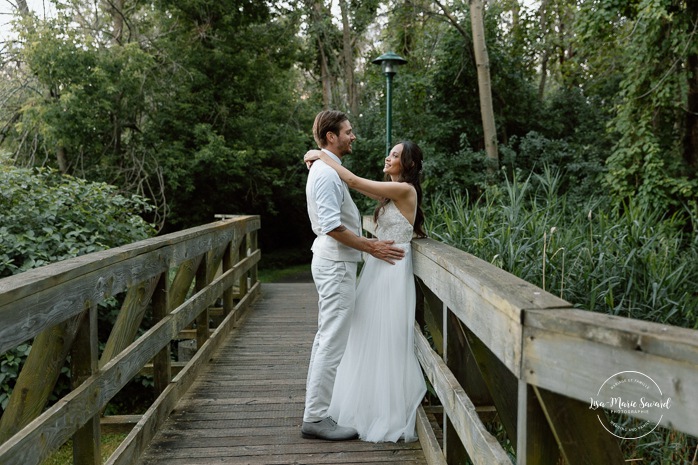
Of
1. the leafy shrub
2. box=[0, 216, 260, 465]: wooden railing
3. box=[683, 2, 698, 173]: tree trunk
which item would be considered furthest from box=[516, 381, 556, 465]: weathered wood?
box=[683, 2, 698, 173]: tree trunk

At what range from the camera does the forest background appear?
10000 millimetres

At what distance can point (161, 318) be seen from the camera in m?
3.65

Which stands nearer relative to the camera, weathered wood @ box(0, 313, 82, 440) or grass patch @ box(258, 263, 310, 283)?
weathered wood @ box(0, 313, 82, 440)

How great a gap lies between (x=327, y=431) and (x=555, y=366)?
2174 millimetres

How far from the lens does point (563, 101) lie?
598 inches

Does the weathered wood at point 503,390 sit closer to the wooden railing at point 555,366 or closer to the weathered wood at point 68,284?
the wooden railing at point 555,366

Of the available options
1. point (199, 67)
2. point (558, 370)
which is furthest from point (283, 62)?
point (558, 370)

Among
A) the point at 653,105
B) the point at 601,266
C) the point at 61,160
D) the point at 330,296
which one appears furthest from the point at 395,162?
the point at 61,160

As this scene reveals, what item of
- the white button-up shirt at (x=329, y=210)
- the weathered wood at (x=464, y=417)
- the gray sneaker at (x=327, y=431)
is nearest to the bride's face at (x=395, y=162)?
the white button-up shirt at (x=329, y=210)

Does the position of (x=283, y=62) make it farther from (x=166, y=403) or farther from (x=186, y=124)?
(x=166, y=403)

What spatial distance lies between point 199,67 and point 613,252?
42.9ft

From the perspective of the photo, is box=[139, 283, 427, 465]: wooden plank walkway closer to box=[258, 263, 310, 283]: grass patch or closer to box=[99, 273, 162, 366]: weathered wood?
box=[99, 273, 162, 366]: weathered wood

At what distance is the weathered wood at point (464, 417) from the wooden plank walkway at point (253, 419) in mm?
553

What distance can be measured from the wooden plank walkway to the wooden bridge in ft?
0.05
